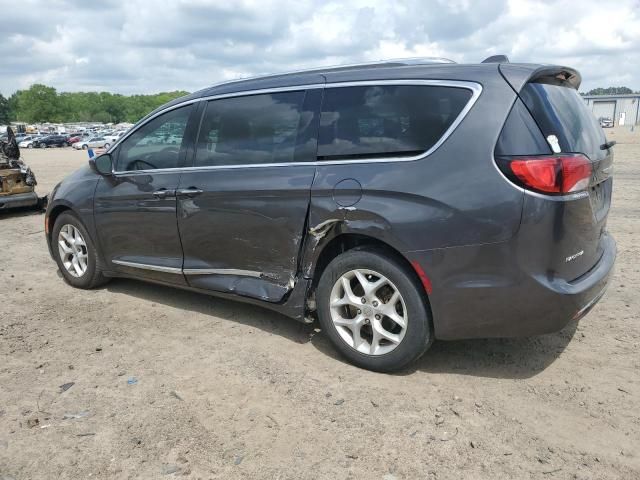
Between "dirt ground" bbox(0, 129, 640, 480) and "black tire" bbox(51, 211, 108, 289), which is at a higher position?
"black tire" bbox(51, 211, 108, 289)

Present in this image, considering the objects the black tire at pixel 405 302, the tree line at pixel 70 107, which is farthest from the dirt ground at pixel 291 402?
the tree line at pixel 70 107

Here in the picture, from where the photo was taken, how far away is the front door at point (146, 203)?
452cm

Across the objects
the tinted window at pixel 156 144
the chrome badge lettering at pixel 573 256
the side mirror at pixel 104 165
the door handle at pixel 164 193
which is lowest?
the chrome badge lettering at pixel 573 256

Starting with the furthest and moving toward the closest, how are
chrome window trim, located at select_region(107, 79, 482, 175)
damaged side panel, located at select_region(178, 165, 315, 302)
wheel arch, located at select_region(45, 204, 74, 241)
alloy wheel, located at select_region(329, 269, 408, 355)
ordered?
wheel arch, located at select_region(45, 204, 74, 241) < damaged side panel, located at select_region(178, 165, 315, 302) < alloy wheel, located at select_region(329, 269, 408, 355) < chrome window trim, located at select_region(107, 79, 482, 175)

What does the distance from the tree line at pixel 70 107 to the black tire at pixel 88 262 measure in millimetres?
100446

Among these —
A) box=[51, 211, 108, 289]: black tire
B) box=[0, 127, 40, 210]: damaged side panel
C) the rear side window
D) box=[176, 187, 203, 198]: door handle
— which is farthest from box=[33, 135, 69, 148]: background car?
the rear side window

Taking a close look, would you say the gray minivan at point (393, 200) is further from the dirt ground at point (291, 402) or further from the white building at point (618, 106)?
the white building at point (618, 106)

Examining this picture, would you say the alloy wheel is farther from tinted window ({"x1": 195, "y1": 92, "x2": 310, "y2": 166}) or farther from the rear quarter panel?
tinted window ({"x1": 195, "y1": 92, "x2": 310, "y2": 166})

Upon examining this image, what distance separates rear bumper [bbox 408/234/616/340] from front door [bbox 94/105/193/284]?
225 centimetres

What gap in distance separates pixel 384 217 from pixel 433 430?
125cm

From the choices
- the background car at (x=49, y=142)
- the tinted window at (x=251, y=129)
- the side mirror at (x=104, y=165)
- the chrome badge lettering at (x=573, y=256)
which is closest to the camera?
the chrome badge lettering at (x=573, y=256)

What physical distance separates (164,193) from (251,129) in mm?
968

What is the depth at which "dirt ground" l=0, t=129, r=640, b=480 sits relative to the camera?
269 centimetres

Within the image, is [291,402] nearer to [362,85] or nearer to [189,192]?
[189,192]
